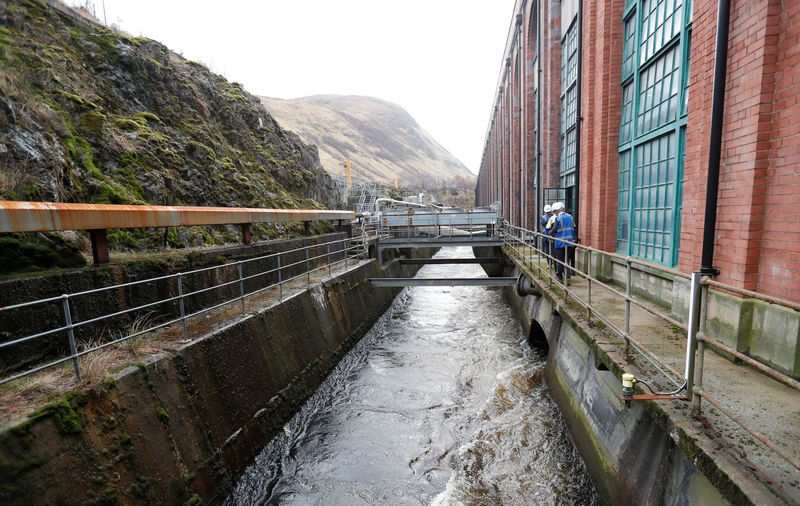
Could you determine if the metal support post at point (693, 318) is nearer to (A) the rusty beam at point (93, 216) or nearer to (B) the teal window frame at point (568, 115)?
(A) the rusty beam at point (93, 216)

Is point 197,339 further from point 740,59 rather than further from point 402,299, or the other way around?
point 402,299

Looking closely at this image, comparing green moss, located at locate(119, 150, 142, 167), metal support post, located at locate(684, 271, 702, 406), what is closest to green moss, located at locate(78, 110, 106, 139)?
green moss, located at locate(119, 150, 142, 167)

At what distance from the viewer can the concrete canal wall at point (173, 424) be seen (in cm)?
321

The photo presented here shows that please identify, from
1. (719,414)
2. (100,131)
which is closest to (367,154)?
(100,131)

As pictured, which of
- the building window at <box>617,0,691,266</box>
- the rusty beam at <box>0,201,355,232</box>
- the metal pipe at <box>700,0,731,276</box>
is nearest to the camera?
the rusty beam at <box>0,201,355,232</box>

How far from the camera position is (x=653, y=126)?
6945 mm

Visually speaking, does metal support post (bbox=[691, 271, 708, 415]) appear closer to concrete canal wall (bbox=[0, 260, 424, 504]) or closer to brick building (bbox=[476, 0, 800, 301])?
brick building (bbox=[476, 0, 800, 301])

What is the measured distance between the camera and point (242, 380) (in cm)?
592

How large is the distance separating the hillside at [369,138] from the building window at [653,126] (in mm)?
70099

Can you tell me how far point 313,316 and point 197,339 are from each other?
3780 mm

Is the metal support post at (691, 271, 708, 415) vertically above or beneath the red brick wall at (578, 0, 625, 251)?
beneath

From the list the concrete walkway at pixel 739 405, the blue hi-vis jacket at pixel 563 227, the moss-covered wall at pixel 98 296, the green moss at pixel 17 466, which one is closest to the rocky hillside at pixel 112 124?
the moss-covered wall at pixel 98 296

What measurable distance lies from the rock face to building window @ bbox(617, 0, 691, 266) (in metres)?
10.1

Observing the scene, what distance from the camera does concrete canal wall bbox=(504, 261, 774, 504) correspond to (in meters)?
2.55
